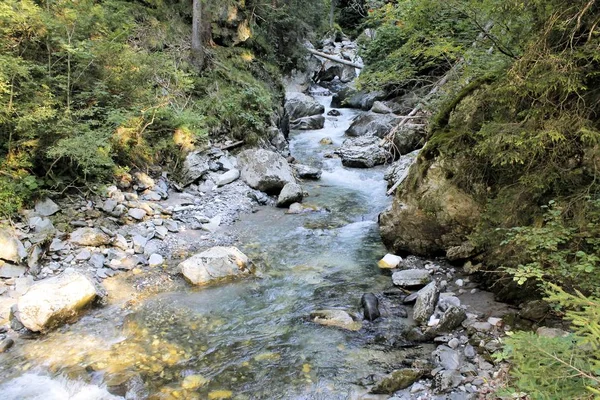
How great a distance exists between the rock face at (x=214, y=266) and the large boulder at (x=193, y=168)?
3.71m

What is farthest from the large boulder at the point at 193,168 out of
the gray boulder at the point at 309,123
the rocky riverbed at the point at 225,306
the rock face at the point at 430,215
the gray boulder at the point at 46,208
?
the gray boulder at the point at 309,123

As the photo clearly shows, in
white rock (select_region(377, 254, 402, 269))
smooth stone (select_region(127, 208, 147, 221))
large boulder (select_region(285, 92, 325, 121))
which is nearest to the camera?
white rock (select_region(377, 254, 402, 269))

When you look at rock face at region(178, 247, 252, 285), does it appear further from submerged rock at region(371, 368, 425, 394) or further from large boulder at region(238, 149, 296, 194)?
large boulder at region(238, 149, 296, 194)

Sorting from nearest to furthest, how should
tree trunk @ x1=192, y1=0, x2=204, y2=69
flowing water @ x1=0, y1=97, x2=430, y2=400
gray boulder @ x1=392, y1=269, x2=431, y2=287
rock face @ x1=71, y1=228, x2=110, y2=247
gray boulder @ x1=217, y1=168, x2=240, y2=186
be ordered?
flowing water @ x1=0, y1=97, x2=430, y2=400 → gray boulder @ x1=392, y1=269, x2=431, y2=287 → rock face @ x1=71, y1=228, x2=110, y2=247 → gray boulder @ x1=217, y1=168, x2=240, y2=186 → tree trunk @ x1=192, y1=0, x2=204, y2=69

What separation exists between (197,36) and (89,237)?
29.2 feet

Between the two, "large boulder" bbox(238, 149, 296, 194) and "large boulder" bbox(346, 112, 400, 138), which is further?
"large boulder" bbox(346, 112, 400, 138)

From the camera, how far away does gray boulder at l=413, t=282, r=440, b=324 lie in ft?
16.3

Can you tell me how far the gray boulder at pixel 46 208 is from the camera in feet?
21.3

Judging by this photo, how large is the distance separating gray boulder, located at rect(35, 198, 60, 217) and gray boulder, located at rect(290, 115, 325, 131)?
518 inches

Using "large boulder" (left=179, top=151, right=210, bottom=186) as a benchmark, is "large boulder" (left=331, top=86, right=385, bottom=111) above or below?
above

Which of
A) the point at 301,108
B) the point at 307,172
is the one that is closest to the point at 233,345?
the point at 307,172

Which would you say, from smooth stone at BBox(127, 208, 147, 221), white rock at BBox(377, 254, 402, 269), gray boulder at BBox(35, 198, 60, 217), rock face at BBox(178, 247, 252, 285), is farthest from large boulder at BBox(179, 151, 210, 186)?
white rock at BBox(377, 254, 402, 269)

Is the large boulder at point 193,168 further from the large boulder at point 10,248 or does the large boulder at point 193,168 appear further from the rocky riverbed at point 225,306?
the large boulder at point 10,248

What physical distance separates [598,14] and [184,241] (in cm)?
721
